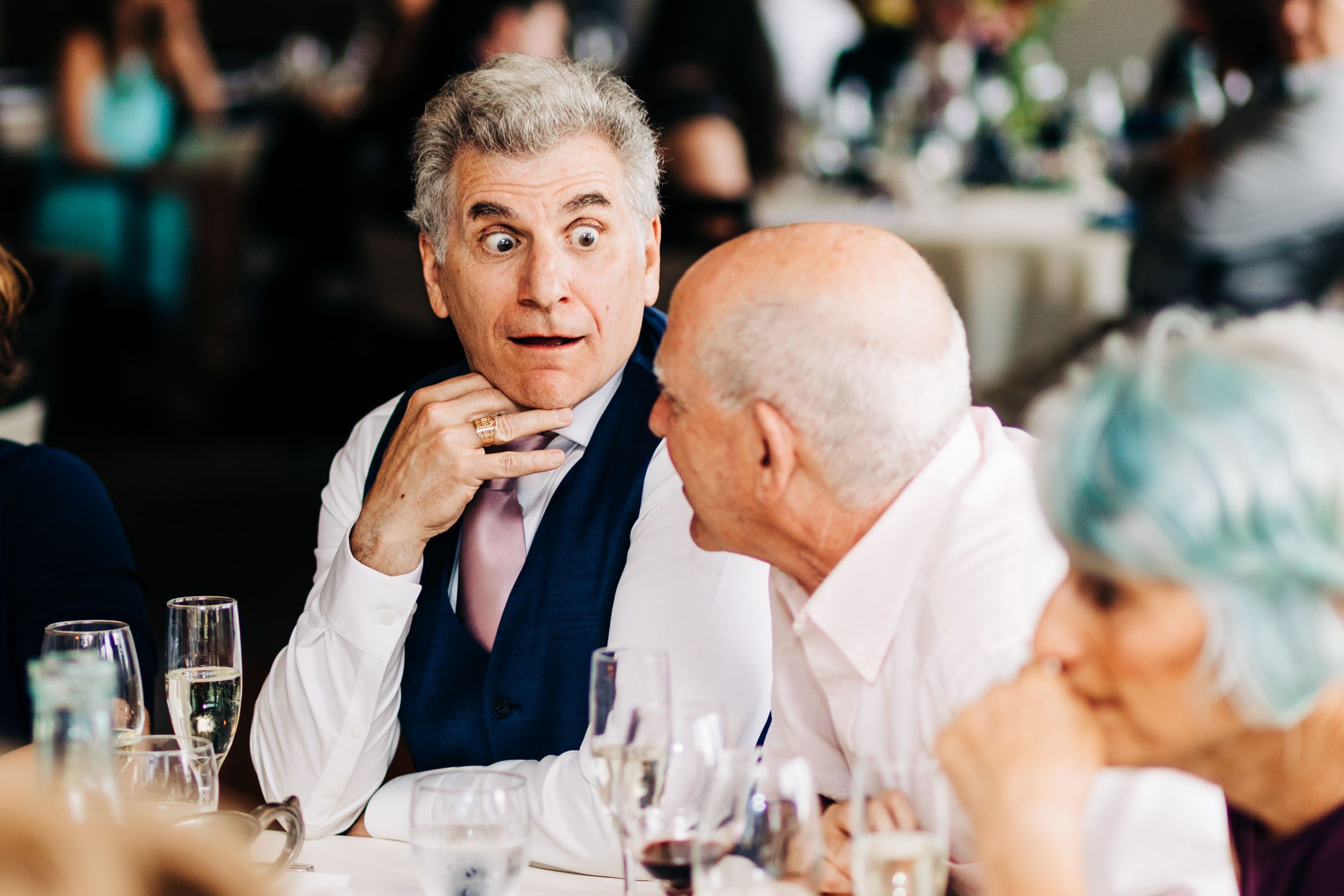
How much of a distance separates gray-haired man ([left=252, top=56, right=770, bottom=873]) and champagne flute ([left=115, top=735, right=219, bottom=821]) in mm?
437

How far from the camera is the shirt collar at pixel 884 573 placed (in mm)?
1502

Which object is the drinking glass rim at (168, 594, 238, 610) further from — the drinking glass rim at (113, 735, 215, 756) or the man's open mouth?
the man's open mouth

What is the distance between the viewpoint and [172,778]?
1386 millimetres

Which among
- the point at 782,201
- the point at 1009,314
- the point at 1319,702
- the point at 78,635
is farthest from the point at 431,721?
the point at 782,201

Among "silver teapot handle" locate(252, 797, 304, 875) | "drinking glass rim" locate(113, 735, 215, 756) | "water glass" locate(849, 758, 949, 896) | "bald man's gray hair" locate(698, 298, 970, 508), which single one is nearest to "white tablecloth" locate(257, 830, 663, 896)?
"silver teapot handle" locate(252, 797, 304, 875)

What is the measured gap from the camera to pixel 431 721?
1948 mm

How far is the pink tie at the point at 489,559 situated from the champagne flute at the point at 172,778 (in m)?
0.57

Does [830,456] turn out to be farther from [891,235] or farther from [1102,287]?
[1102,287]

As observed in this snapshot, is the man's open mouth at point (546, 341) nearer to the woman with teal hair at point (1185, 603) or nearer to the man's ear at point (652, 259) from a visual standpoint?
the man's ear at point (652, 259)

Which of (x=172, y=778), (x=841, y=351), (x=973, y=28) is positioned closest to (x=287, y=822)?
(x=172, y=778)

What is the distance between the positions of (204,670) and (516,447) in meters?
0.55

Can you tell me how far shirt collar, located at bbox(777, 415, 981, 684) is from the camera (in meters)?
1.50

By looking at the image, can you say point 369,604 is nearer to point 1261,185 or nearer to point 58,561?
point 58,561

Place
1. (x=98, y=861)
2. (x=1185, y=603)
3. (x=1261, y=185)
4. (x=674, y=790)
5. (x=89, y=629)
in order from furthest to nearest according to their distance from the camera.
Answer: (x=1261, y=185) < (x=89, y=629) < (x=674, y=790) < (x=1185, y=603) < (x=98, y=861)
